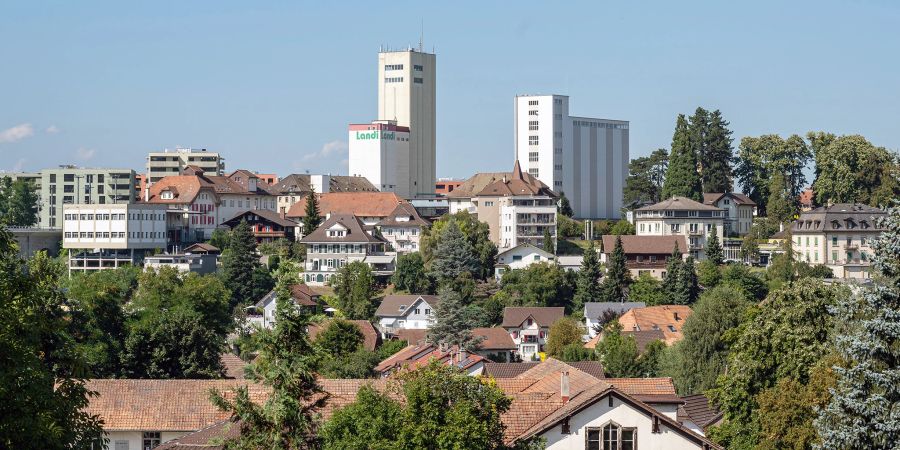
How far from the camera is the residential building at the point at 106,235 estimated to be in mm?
116500

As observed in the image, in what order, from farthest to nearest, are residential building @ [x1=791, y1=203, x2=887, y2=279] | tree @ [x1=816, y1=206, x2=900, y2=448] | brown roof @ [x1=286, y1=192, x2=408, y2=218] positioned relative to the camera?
brown roof @ [x1=286, y1=192, x2=408, y2=218]
residential building @ [x1=791, y1=203, x2=887, y2=279]
tree @ [x1=816, y1=206, x2=900, y2=448]

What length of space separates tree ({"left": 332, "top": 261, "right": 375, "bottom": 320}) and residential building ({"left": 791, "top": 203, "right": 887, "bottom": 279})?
29806 millimetres

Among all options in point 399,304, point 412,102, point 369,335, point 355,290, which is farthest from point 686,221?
point 412,102

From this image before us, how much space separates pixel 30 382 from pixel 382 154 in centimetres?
13146

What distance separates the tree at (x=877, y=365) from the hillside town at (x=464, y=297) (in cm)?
4

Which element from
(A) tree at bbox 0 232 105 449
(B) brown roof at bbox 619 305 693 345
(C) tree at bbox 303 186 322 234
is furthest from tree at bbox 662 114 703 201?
(A) tree at bbox 0 232 105 449

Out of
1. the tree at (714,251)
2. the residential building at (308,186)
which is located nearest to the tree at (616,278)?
the tree at (714,251)

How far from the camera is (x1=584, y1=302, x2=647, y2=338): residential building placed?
3620 inches

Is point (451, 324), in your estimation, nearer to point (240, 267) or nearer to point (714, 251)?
point (240, 267)

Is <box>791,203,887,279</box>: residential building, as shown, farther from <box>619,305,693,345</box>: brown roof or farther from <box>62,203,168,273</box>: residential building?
<box>62,203,168,273</box>: residential building

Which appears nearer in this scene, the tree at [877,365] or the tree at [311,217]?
the tree at [877,365]

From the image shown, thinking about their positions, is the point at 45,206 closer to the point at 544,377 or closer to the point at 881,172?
the point at 881,172

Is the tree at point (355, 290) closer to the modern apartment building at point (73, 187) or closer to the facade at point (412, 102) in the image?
the facade at point (412, 102)

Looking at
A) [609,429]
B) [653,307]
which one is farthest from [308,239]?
[609,429]
